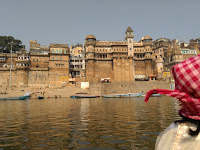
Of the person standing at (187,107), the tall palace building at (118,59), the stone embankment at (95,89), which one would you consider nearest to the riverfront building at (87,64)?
the tall palace building at (118,59)

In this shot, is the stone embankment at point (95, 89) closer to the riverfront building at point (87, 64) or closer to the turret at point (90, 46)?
the riverfront building at point (87, 64)

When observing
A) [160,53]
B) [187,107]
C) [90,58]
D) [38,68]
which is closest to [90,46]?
[90,58]

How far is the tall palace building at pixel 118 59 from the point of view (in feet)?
200

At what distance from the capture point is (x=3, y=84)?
5606 cm

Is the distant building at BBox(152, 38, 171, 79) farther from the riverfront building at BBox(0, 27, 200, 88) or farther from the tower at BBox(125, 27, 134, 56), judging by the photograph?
the tower at BBox(125, 27, 134, 56)

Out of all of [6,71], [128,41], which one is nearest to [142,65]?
[128,41]

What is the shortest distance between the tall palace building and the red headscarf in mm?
56434

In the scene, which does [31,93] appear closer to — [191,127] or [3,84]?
[3,84]

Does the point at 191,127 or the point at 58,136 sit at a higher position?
the point at 191,127

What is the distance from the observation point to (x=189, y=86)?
1.91 metres

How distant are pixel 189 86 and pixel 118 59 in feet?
198

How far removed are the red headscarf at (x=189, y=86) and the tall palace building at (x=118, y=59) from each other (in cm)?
5643

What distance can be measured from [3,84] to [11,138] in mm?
55991

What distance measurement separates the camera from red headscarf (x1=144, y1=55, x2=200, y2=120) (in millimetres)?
1878
